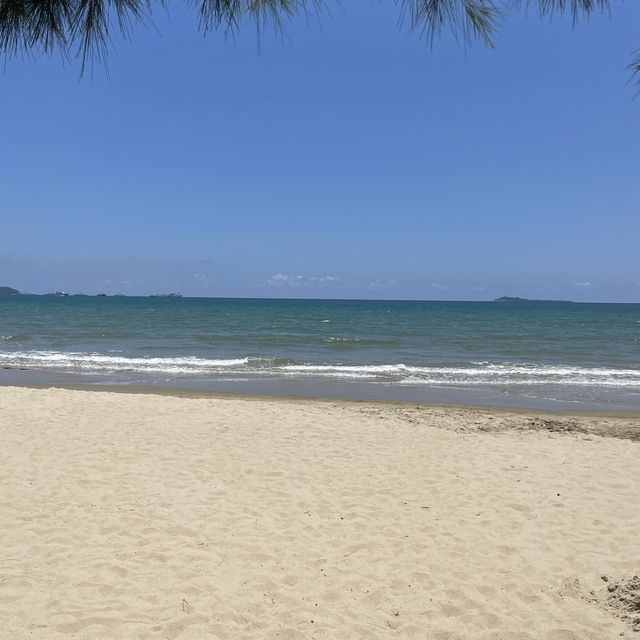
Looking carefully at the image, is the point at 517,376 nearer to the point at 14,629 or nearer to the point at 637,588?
the point at 637,588

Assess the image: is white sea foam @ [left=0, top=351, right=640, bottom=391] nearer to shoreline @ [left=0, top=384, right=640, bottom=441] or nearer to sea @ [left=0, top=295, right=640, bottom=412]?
sea @ [left=0, top=295, right=640, bottom=412]

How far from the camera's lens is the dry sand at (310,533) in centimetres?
373

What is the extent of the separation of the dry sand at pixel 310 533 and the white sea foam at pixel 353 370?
8.17 meters

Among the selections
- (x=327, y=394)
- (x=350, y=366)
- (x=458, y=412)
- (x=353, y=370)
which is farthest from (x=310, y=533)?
(x=350, y=366)

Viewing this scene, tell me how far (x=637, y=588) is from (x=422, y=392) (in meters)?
10.8

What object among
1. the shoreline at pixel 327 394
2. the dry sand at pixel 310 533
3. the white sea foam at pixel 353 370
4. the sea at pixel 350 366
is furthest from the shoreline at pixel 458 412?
the white sea foam at pixel 353 370

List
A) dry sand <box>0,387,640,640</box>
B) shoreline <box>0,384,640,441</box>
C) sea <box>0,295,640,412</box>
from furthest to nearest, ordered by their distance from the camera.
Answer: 1. sea <box>0,295,640,412</box>
2. shoreline <box>0,384,640,441</box>
3. dry sand <box>0,387,640,640</box>

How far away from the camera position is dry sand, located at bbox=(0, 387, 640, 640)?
373cm

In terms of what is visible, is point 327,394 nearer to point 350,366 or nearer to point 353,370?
point 353,370

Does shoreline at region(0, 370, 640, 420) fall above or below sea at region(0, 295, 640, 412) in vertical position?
below

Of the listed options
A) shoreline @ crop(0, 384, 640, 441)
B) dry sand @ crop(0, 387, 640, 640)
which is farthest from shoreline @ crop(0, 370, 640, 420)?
dry sand @ crop(0, 387, 640, 640)

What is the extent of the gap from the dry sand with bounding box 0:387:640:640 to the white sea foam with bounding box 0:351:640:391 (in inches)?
322

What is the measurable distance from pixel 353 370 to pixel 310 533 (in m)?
14.0

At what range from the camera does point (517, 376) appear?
17938 millimetres
